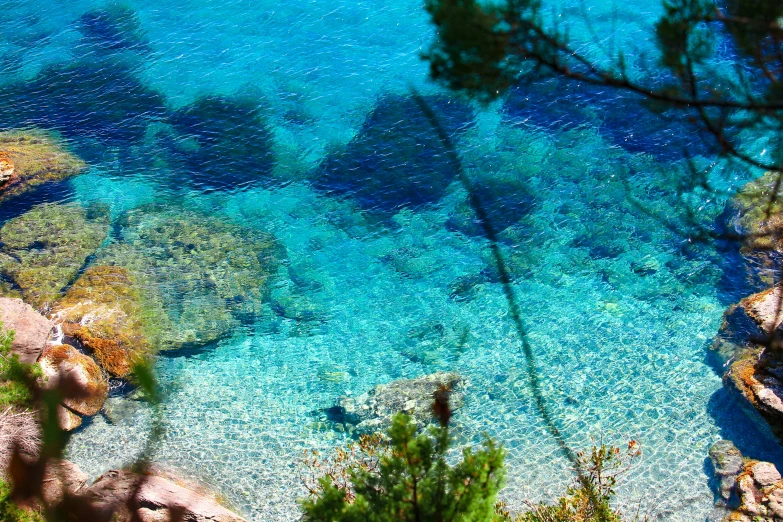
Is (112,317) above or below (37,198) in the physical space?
below

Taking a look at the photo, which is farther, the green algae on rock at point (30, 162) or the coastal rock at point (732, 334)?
the green algae on rock at point (30, 162)

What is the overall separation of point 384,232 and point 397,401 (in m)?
4.44

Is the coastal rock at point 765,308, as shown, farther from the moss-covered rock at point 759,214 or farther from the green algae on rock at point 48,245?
the green algae on rock at point 48,245

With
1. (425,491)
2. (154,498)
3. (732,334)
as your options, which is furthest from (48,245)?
(732,334)

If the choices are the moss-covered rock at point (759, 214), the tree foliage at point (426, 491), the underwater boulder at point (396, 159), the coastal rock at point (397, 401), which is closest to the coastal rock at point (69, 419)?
the coastal rock at point (397, 401)

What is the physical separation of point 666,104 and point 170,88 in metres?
15.3

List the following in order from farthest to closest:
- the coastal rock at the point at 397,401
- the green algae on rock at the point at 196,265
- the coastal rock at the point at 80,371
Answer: the green algae on rock at the point at 196,265
the coastal rock at the point at 80,371
the coastal rock at the point at 397,401

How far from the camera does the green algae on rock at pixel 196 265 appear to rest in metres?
13.0

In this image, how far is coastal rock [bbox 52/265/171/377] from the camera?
1225cm

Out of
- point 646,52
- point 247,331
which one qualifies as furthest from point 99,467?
point 646,52

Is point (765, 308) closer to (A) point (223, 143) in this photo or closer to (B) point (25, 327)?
(B) point (25, 327)

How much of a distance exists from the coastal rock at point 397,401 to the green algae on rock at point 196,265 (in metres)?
3.17

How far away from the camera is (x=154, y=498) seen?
916cm

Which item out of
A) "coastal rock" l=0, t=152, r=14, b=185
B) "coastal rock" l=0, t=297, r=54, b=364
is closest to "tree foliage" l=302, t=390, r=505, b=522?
"coastal rock" l=0, t=297, r=54, b=364
